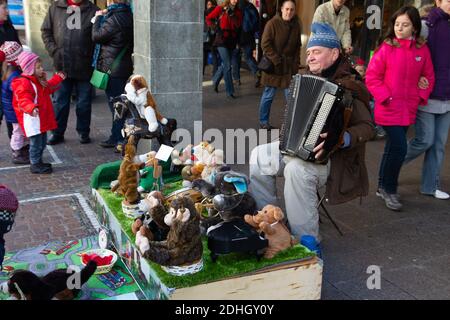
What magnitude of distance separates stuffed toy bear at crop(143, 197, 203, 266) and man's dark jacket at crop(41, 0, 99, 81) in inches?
160

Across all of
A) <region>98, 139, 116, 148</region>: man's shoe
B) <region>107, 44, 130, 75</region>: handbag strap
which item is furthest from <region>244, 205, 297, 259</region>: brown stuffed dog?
<region>98, 139, 116, 148</region>: man's shoe

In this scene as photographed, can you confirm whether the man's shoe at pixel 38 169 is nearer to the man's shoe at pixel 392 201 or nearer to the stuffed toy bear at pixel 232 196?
the stuffed toy bear at pixel 232 196

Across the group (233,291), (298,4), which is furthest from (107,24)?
(298,4)

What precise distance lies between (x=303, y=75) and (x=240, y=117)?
4.79m

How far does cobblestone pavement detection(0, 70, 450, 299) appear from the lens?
3531mm

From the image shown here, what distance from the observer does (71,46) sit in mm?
6277

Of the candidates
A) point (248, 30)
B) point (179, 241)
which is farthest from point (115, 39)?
point (248, 30)

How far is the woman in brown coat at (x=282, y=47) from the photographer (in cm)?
705

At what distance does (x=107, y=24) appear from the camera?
19.3 ft

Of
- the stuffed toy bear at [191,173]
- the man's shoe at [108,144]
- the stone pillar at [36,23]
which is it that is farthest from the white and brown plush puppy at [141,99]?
the stone pillar at [36,23]

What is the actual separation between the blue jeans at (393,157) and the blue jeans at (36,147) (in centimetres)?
358
